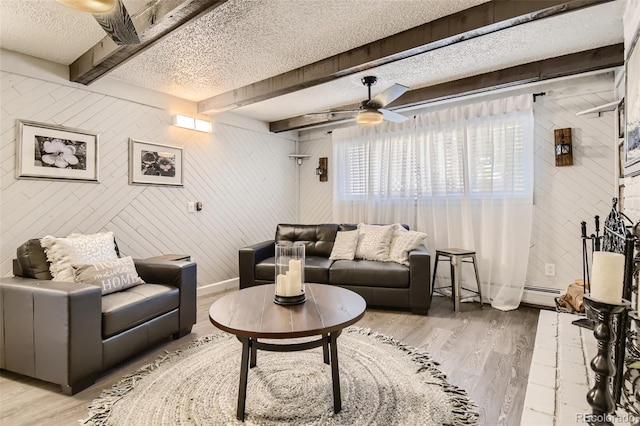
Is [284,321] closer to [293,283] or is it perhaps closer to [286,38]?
[293,283]

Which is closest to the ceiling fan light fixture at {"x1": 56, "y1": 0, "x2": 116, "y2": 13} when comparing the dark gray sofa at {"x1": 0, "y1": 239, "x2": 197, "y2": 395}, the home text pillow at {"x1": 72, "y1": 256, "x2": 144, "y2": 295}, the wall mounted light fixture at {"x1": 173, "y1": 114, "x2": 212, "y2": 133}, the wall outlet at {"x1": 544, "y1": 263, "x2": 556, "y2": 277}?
the dark gray sofa at {"x1": 0, "y1": 239, "x2": 197, "y2": 395}

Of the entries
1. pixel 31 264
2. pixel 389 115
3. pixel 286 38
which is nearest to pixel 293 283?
pixel 286 38

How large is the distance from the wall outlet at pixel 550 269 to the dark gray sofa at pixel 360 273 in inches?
51.3

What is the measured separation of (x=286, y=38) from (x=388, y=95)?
1.02m

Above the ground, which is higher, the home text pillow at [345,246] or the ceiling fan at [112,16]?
the ceiling fan at [112,16]

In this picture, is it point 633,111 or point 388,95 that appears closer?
point 633,111

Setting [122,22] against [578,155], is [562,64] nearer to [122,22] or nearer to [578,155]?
[578,155]

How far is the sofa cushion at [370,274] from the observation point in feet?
11.3

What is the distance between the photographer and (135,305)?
234cm

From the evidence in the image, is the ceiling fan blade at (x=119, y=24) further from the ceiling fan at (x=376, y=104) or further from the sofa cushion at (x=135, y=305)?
the ceiling fan at (x=376, y=104)

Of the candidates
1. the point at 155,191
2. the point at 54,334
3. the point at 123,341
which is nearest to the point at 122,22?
the point at 54,334

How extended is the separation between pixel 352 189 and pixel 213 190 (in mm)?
2013

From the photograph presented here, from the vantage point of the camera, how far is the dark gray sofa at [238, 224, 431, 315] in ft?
11.0

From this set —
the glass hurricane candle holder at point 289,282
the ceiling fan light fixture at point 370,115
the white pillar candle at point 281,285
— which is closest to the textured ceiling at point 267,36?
the ceiling fan light fixture at point 370,115
